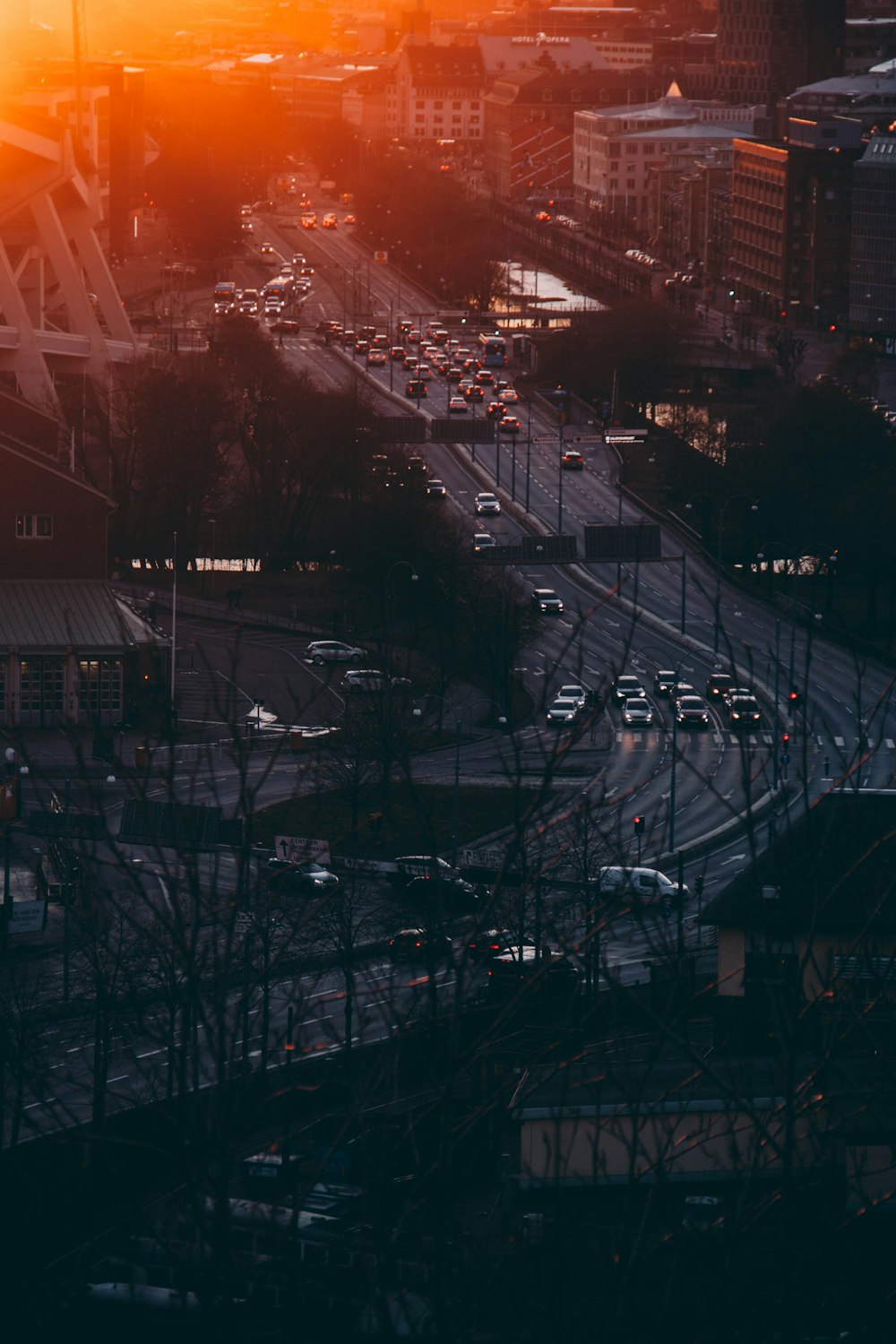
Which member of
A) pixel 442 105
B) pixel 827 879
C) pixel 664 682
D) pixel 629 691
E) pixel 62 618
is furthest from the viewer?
pixel 442 105

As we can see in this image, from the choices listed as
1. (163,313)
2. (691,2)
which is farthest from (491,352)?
(691,2)

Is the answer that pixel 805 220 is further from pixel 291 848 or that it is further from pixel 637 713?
pixel 291 848

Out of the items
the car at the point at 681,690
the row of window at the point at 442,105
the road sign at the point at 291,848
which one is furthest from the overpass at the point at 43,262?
the row of window at the point at 442,105

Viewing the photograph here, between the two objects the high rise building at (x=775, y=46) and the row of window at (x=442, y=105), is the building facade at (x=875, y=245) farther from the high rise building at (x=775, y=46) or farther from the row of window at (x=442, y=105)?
the row of window at (x=442, y=105)

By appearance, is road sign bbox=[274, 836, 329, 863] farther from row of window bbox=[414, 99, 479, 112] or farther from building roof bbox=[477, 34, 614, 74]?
building roof bbox=[477, 34, 614, 74]

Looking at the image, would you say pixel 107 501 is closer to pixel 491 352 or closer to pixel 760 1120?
pixel 760 1120

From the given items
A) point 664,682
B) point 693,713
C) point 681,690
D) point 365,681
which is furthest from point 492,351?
point 693,713
